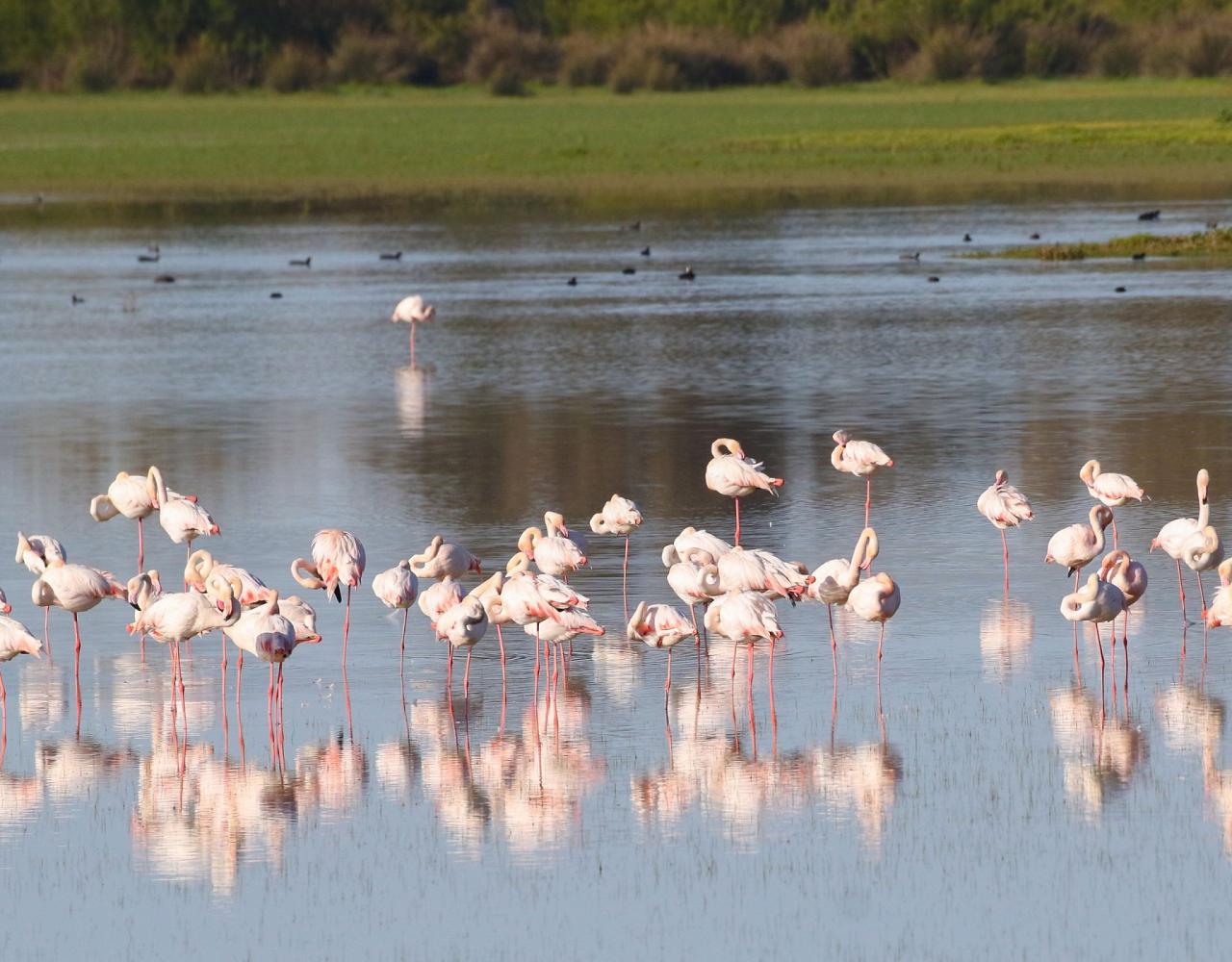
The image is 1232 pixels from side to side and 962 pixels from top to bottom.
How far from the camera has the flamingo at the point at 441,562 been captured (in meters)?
13.0

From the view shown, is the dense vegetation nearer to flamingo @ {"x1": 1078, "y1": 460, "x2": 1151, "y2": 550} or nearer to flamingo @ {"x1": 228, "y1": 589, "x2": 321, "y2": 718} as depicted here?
flamingo @ {"x1": 1078, "y1": 460, "x2": 1151, "y2": 550}

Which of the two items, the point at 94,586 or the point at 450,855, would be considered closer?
the point at 450,855

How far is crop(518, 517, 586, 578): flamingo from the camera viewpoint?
42.7 feet

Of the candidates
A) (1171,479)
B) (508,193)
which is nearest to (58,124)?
(508,193)

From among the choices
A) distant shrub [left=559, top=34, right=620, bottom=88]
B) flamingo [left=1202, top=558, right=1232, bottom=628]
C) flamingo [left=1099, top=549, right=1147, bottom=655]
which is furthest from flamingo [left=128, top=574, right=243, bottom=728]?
distant shrub [left=559, top=34, right=620, bottom=88]

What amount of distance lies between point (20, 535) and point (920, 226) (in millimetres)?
33106

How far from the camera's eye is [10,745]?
1111 cm

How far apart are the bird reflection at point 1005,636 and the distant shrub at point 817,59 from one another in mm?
80548

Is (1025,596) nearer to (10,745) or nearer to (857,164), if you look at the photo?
(10,745)

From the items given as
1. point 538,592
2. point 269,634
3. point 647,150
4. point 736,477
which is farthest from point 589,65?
point 269,634

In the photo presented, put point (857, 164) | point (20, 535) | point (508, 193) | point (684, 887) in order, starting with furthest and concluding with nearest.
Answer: point (857, 164) → point (508, 193) → point (20, 535) → point (684, 887)

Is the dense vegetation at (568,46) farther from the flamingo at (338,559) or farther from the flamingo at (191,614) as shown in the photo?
the flamingo at (191,614)

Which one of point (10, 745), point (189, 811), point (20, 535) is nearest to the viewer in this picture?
point (189, 811)

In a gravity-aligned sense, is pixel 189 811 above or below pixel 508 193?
above
